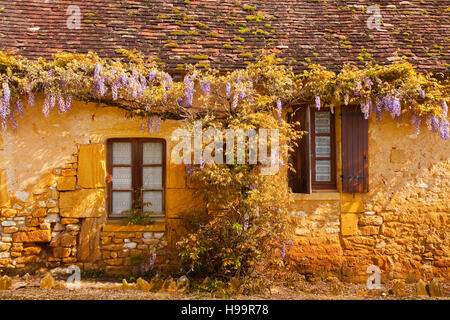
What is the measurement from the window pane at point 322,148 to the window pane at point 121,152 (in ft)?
9.92

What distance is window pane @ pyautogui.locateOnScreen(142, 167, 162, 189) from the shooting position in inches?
241

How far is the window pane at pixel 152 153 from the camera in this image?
20.1ft

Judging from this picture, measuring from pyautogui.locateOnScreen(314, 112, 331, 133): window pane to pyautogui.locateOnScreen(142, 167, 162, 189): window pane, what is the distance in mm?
2623

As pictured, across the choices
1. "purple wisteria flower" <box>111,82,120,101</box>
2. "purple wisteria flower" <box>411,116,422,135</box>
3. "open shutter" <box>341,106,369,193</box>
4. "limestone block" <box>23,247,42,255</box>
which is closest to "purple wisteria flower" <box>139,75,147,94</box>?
"purple wisteria flower" <box>111,82,120,101</box>

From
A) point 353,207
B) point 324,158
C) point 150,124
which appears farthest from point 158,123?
point 353,207

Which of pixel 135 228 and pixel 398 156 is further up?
pixel 398 156

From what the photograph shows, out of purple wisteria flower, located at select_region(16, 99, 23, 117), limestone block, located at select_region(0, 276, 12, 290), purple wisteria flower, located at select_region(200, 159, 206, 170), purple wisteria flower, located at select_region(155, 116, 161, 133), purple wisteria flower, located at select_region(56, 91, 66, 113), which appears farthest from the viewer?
purple wisteria flower, located at select_region(155, 116, 161, 133)

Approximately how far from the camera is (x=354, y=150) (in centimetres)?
593

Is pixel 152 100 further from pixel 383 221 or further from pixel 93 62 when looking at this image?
pixel 383 221

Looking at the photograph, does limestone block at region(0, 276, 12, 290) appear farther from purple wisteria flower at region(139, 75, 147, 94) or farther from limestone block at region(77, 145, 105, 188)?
purple wisteria flower at region(139, 75, 147, 94)

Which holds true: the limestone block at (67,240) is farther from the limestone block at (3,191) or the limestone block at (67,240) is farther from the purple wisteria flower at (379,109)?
the purple wisteria flower at (379,109)

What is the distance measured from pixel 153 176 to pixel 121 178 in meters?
0.50

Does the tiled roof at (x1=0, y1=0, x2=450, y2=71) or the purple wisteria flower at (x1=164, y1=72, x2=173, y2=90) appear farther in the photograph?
the tiled roof at (x1=0, y1=0, x2=450, y2=71)

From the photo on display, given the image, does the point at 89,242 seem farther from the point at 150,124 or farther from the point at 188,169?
the point at 150,124
